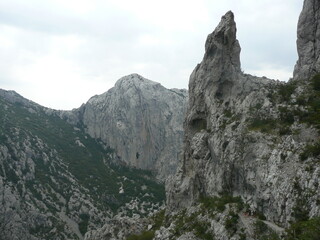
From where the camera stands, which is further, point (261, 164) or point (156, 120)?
point (156, 120)

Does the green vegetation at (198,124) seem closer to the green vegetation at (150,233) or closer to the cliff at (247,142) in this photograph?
the cliff at (247,142)

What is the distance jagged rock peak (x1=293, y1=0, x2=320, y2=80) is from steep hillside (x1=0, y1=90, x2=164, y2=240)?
231 ft

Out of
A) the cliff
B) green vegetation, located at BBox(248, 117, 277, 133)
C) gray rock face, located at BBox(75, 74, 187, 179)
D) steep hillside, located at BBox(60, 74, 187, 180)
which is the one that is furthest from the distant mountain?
steep hillside, located at BBox(60, 74, 187, 180)

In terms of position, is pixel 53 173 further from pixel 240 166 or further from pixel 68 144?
pixel 240 166

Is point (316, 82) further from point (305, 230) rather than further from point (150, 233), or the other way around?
point (150, 233)

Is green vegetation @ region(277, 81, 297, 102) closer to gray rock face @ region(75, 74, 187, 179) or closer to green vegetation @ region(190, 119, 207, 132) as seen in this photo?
green vegetation @ region(190, 119, 207, 132)

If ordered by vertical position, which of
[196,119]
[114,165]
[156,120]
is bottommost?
[114,165]

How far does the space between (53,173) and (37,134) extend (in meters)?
22.4

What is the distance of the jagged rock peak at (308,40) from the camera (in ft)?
171

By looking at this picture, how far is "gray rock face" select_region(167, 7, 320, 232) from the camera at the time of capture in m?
32.8

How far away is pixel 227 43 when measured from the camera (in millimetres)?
57656

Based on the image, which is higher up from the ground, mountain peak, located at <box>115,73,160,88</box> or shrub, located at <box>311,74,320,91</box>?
mountain peak, located at <box>115,73,160,88</box>

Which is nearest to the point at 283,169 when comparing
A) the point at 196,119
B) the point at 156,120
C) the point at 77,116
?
the point at 196,119

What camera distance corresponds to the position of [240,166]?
41.0 metres
